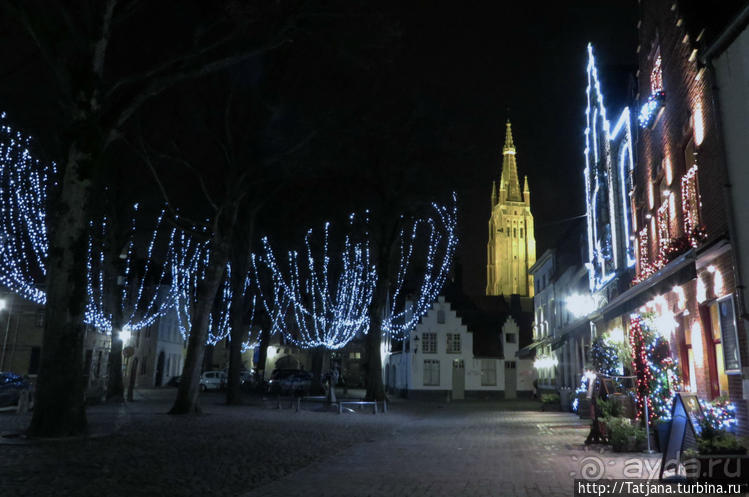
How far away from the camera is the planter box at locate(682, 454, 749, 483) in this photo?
7555mm

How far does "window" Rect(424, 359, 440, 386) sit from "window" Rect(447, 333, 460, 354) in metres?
1.47

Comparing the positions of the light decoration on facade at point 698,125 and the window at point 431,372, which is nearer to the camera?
the light decoration on facade at point 698,125

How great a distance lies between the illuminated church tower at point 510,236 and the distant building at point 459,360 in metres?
81.2

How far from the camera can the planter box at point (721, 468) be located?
755 centimetres

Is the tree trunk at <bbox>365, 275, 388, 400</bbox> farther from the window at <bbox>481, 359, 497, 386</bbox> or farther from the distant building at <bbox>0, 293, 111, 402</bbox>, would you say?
the distant building at <bbox>0, 293, 111, 402</bbox>

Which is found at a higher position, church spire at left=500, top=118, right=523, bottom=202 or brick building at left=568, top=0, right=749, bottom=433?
church spire at left=500, top=118, right=523, bottom=202

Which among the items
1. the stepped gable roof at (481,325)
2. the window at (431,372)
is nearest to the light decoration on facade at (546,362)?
the stepped gable roof at (481,325)

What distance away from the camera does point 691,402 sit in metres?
8.34

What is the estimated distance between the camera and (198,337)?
20.0 metres

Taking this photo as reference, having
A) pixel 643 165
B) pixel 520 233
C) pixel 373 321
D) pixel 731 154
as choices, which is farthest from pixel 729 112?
pixel 520 233

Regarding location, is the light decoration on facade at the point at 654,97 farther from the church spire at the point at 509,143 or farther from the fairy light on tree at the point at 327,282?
the church spire at the point at 509,143

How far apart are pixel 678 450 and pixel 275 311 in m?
38.7

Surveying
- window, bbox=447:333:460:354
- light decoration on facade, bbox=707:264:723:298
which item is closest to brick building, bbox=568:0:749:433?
light decoration on facade, bbox=707:264:723:298

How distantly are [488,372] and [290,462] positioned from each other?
38.3m
